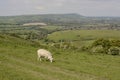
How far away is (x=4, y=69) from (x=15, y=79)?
384 centimetres

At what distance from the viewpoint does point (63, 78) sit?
2406cm

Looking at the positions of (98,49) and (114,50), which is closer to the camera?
(114,50)

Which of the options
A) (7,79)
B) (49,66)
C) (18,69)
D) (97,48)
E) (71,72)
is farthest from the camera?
(97,48)

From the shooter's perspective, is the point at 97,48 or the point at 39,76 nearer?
the point at 39,76

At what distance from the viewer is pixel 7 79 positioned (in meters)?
21.0

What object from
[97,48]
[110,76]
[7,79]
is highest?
[7,79]

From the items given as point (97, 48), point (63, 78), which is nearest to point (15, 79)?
point (63, 78)

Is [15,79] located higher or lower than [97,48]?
higher

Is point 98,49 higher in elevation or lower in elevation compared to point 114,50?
lower

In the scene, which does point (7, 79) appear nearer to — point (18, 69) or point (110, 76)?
point (18, 69)

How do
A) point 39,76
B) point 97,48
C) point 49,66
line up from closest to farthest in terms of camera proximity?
point 39,76
point 49,66
point 97,48

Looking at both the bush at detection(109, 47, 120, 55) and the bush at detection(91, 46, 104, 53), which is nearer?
the bush at detection(109, 47, 120, 55)

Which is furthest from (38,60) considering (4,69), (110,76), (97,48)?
(97,48)

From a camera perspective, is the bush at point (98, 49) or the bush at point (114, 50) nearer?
the bush at point (114, 50)
